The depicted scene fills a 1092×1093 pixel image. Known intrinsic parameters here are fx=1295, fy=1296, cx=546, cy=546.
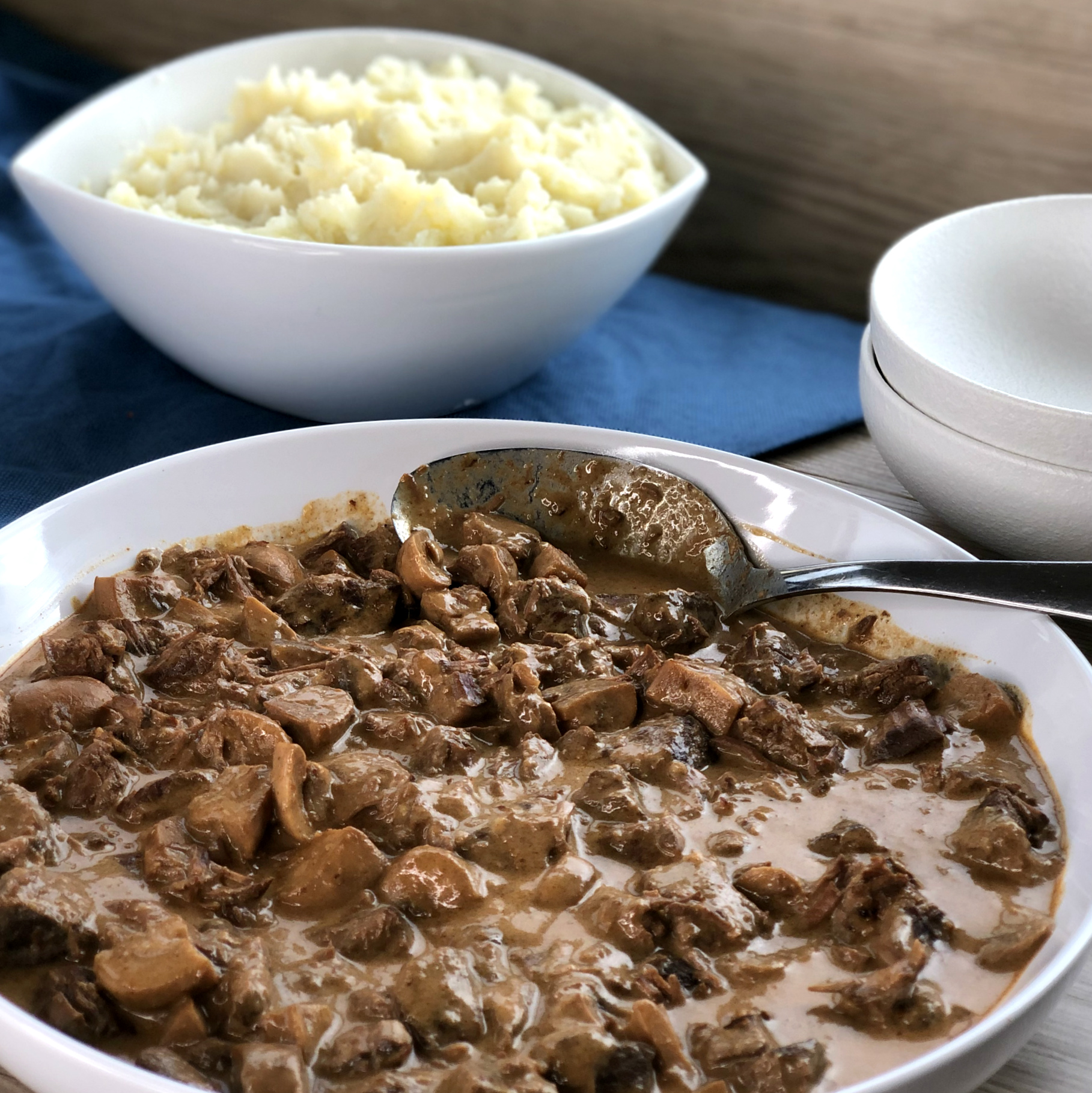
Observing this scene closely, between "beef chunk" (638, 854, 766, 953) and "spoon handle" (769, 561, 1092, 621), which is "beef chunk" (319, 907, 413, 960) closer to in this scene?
"beef chunk" (638, 854, 766, 953)

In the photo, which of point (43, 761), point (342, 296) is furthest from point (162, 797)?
point (342, 296)

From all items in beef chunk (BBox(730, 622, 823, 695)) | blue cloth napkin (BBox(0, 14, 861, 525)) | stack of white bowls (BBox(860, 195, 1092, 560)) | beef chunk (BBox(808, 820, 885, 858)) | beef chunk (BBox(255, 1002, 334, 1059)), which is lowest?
blue cloth napkin (BBox(0, 14, 861, 525))

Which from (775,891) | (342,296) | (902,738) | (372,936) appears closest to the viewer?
(372,936)

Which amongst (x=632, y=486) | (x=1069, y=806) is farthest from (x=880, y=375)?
(x=1069, y=806)

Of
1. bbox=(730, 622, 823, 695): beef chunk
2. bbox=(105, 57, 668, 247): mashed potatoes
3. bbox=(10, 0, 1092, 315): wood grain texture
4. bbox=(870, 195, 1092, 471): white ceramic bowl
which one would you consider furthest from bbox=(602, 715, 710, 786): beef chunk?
bbox=(10, 0, 1092, 315): wood grain texture

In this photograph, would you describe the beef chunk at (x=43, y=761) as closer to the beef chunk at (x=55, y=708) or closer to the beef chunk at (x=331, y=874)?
the beef chunk at (x=55, y=708)

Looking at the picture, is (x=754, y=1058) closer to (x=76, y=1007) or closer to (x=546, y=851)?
(x=546, y=851)

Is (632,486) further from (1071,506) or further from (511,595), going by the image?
(1071,506)
